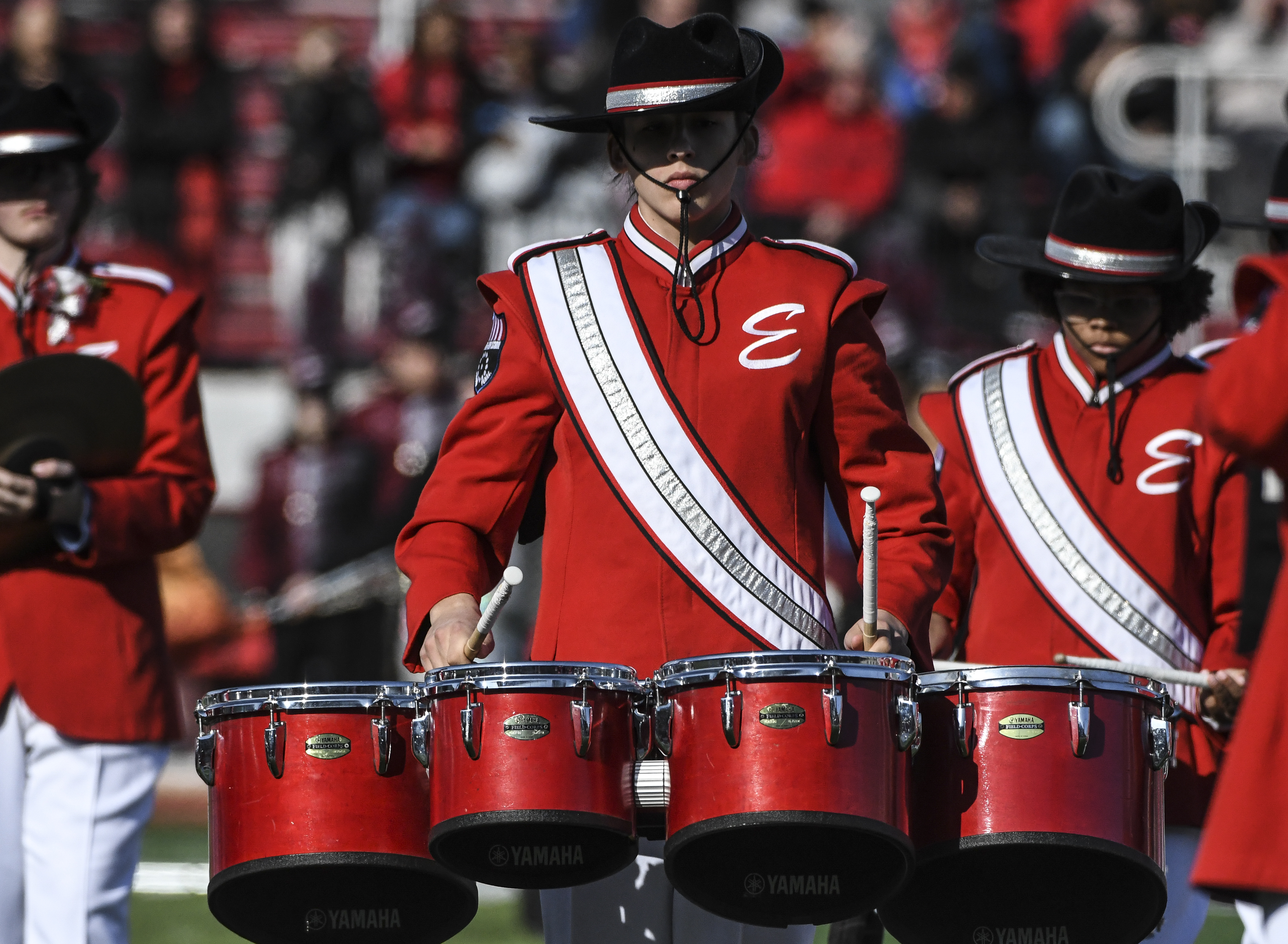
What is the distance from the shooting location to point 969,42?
48.3ft

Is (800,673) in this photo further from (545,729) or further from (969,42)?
(969,42)

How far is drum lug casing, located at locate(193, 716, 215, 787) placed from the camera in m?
4.08

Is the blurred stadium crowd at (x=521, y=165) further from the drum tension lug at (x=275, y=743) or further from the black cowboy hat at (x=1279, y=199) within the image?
the drum tension lug at (x=275, y=743)

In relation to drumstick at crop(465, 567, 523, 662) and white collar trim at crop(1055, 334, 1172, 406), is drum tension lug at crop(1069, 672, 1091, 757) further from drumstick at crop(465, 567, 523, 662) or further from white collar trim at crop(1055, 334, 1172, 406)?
white collar trim at crop(1055, 334, 1172, 406)

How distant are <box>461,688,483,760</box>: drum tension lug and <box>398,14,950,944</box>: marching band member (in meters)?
0.21

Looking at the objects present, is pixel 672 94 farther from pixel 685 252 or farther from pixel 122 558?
pixel 122 558

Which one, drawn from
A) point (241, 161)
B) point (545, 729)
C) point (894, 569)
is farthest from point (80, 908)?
point (241, 161)

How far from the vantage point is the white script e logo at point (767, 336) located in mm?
4008

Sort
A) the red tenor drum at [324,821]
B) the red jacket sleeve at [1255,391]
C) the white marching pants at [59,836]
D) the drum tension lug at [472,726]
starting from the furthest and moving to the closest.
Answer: the white marching pants at [59,836]
the red tenor drum at [324,821]
the drum tension lug at [472,726]
the red jacket sleeve at [1255,391]

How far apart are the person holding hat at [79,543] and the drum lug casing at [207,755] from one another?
0.91 m

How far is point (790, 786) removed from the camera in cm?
351

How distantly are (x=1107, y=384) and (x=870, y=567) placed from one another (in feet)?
5.74

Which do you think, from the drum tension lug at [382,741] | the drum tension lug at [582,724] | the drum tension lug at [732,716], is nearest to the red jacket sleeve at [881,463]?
the drum tension lug at [732,716]

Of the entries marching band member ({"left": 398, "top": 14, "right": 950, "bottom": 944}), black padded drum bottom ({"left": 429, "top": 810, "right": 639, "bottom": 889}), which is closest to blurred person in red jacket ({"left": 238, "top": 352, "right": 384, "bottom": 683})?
marching band member ({"left": 398, "top": 14, "right": 950, "bottom": 944})
